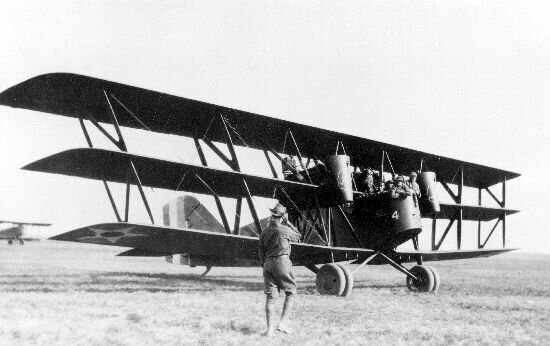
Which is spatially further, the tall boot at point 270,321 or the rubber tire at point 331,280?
the rubber tire at point 331,280

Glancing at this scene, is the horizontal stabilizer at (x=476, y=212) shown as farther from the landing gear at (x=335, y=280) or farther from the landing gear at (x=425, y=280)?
the landing gear at (x=335, y=280)

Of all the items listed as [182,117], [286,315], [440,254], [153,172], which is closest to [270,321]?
[286,315]

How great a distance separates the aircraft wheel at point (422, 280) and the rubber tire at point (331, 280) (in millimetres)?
2826

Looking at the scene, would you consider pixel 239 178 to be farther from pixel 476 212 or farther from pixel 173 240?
pixel 476 212

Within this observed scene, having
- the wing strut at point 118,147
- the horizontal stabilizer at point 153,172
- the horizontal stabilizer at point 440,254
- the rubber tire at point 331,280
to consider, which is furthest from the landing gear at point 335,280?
the wing strut at point 118,147

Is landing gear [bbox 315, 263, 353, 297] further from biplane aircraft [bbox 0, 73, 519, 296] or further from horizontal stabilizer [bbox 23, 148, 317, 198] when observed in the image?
horizontal stabilizer [bbox 23, 148, 317, 198]

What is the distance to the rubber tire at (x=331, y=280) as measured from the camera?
29.0 ft

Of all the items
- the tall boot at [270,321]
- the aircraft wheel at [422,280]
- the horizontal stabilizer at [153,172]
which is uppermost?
the horizontal stabilizer at [153,172]

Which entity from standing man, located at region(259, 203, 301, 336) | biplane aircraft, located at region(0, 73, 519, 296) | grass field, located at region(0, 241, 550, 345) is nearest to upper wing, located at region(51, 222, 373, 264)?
biplane aircraft, located at region(0, 73, 519, 296)

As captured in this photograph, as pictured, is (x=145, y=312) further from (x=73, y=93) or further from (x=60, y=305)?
(x=73, y=93)

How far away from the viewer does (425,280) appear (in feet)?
35.5

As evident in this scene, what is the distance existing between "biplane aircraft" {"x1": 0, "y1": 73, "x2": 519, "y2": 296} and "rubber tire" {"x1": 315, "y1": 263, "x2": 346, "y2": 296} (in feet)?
0.07

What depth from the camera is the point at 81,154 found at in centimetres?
693

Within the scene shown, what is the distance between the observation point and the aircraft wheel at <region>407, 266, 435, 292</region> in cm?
1073
